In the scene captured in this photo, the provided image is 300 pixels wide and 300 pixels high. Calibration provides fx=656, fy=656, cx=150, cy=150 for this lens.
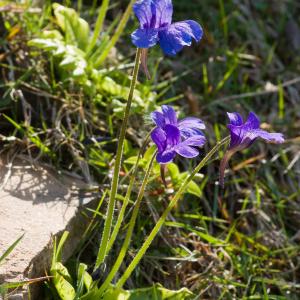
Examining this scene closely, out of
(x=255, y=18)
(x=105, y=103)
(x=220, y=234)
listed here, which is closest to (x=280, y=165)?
(x=220, y=234)

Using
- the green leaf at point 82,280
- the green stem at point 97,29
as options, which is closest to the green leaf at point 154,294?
the green leaf at point 82,280

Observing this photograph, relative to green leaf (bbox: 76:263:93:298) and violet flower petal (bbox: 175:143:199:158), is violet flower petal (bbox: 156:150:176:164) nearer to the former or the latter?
violet flower petal (bbox: 175:143:199:158)

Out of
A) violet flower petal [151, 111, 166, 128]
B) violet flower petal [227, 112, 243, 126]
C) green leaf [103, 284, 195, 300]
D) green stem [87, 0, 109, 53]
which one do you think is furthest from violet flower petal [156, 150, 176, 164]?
green stem [87, 0, 109, 53]

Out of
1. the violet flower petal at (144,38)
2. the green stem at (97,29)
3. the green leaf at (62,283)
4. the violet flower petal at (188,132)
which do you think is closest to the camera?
the violet flower petal at (144,38)

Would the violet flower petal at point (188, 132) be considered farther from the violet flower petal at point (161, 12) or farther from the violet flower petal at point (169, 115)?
the violet flower petal at point (161, 12)

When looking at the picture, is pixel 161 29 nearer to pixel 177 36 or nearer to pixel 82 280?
pixel 177 36

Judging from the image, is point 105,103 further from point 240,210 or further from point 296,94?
point 296,94

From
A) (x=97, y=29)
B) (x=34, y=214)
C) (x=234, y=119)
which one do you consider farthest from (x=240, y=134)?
(x=97, y=29)
